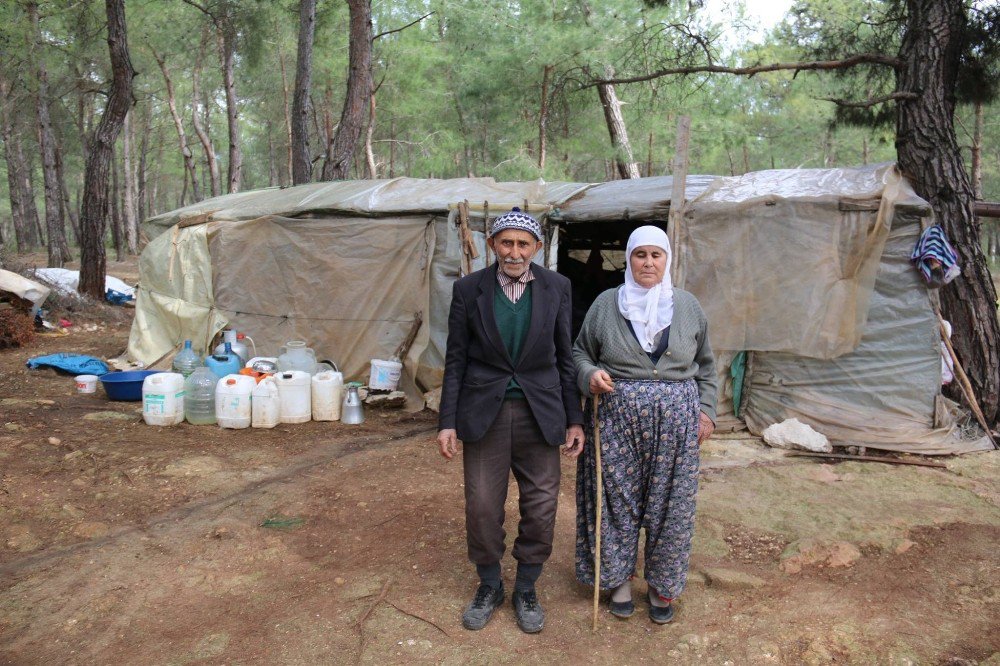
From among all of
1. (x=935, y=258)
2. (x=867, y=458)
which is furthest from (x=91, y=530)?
(x=935, y=258)

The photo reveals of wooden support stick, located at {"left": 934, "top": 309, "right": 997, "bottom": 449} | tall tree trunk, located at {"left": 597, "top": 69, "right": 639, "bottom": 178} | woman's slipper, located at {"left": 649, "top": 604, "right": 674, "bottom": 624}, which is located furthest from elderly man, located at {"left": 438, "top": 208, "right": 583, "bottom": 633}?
tall tree trunk, located at {"left": 597, "top": 69, "right": 639, "bottom": 178}

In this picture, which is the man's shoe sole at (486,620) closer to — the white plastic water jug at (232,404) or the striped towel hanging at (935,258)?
the white plastic water jug at (232,404)

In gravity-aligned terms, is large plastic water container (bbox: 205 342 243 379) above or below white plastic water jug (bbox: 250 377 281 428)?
above

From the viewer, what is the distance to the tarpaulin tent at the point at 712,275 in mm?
5352

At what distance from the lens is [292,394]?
593 centimetres

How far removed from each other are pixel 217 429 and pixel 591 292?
471 cm

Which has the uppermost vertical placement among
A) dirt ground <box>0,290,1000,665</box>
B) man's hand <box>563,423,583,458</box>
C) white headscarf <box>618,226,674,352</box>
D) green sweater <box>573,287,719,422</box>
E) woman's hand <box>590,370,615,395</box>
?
white headscarf <box>618,226,674,352</box>

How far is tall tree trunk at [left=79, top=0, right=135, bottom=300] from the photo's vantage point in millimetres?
9992

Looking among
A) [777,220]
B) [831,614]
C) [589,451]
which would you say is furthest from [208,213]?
[831,614]

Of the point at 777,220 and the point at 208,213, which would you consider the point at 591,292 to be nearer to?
the point at 777,220

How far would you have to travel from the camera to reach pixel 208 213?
7.92 m

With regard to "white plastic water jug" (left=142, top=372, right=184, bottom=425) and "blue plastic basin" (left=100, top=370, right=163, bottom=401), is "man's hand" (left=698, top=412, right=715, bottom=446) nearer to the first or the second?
"white plastic water jug" (left=142, top=372, right=184, bottom=425)

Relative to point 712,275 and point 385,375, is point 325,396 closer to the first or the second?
point 385,375

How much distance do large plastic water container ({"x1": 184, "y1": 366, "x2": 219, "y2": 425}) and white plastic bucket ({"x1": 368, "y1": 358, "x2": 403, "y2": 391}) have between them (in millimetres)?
1402
